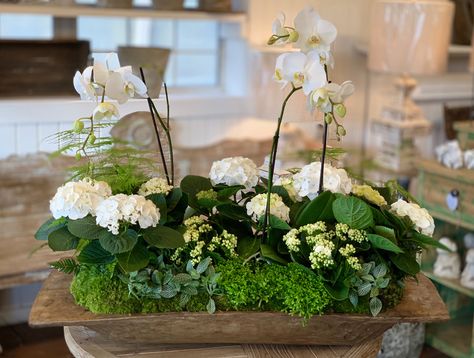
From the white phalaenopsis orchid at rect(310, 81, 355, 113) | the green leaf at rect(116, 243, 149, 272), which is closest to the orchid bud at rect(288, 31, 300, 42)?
the white phalaenopsis orchid at rect(310, 81, 355, 113)

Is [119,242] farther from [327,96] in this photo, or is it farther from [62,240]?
[327,96]

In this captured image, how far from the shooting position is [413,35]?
3439 millimetres

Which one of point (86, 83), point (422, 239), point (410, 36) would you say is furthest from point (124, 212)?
point (410, 36)

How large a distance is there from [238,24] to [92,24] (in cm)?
71

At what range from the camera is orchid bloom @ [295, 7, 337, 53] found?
4.94ft

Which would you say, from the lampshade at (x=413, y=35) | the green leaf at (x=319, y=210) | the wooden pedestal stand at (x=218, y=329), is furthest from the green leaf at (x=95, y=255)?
the lampshade at (x=413, y=35)

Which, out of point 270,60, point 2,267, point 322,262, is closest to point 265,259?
point 322,262

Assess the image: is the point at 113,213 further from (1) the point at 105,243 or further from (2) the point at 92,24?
(2) the point at 92,24

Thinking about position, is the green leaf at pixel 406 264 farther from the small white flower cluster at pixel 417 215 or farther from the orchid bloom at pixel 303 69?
the orchid bloom at pixel 303 69

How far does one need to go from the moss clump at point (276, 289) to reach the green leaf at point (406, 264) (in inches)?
6.7

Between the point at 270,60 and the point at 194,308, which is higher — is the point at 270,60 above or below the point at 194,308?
above

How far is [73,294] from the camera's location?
5.13ft

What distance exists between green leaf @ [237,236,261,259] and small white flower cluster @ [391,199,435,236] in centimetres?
33

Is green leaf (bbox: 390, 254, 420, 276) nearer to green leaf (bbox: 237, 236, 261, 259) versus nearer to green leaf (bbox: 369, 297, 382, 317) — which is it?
green leaf (bbox: 369, 297, 382, 317)
